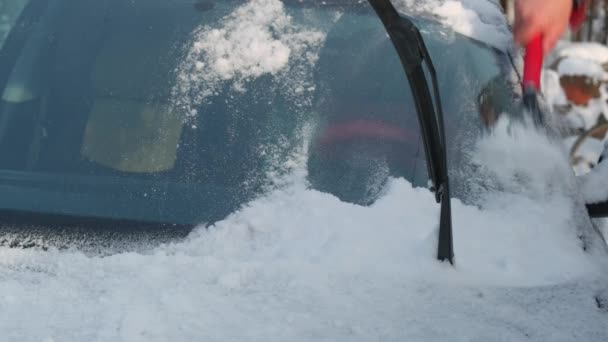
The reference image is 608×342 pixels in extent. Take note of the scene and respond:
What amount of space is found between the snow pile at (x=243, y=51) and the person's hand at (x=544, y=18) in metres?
0.54

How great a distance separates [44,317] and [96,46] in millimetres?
804

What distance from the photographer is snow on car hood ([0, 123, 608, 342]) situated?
4.34 feet

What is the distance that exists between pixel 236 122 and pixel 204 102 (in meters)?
0.09

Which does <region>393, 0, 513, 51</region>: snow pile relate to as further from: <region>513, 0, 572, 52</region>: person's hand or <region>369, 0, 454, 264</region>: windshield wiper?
<region>369, 0, 454, 264</region>: windshield wiper

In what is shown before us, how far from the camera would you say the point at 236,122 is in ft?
5.67

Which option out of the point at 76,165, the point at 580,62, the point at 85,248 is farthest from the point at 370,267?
the point at 580,62

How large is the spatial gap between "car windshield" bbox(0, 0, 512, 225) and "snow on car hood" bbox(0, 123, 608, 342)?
0.08m

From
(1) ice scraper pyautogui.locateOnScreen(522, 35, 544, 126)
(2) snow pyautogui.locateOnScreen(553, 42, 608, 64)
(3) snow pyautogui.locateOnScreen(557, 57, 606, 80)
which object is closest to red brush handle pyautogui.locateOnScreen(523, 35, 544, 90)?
(1) ice scraper pyautogui.locateOnScreen(522, 35, 544, 126)

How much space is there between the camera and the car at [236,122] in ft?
4.94

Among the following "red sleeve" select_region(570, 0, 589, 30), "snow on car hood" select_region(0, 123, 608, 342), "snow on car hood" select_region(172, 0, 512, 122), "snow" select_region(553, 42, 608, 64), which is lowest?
"snow" select_region(553, 42, 608, 64)

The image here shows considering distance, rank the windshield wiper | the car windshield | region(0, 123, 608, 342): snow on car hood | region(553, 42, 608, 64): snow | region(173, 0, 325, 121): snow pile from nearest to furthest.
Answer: region(0, 123, 608, 342): snow on car hood → the windshield wiper → the car windshield → region(173, 0, 325, 121): snow pile → region(553, 42, 608, 64): snow

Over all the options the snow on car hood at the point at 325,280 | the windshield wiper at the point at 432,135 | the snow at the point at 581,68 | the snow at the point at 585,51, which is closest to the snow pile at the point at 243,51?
the snow on car hood at the point at 325,280

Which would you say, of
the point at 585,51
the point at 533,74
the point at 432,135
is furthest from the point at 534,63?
the point at 585,51

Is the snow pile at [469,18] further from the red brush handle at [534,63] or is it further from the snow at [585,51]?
the snow at [585,51]
